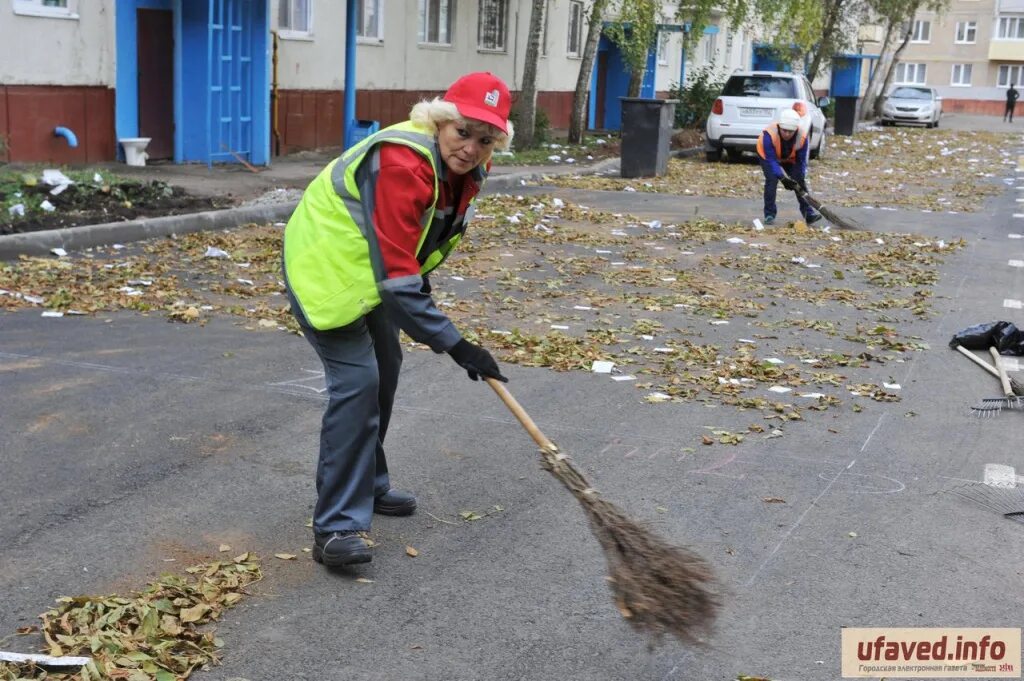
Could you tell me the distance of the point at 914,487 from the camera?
5.46m

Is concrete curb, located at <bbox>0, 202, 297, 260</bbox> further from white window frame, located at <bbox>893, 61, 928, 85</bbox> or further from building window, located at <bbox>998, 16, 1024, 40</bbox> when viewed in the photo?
white window frame, located at <bbox>893, 61, 928, 85</bbox>

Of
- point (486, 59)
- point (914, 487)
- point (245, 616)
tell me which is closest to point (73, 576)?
point (245, 616)

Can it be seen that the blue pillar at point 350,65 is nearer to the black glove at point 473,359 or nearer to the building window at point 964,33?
the black glove at point 473,359

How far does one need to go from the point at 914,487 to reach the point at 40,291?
20.9 ft

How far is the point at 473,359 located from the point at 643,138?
58.1ft

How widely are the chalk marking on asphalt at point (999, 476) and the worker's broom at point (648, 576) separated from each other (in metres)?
2.05

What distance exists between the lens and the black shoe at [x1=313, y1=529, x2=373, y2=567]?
169 inches

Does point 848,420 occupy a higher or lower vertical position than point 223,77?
lower

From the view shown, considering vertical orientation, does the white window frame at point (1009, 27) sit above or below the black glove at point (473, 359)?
above

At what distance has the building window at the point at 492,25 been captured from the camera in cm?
2816

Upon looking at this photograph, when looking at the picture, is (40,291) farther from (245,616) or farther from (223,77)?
(223,77)

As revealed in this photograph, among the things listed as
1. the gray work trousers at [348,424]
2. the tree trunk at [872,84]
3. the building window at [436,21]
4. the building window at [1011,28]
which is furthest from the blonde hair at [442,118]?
the building window at [1011,28]

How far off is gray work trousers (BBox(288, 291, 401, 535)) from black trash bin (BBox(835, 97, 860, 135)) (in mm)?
35587

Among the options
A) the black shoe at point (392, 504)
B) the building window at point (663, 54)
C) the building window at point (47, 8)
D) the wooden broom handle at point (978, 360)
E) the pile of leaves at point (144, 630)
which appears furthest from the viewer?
the building window at point (663, 54)
